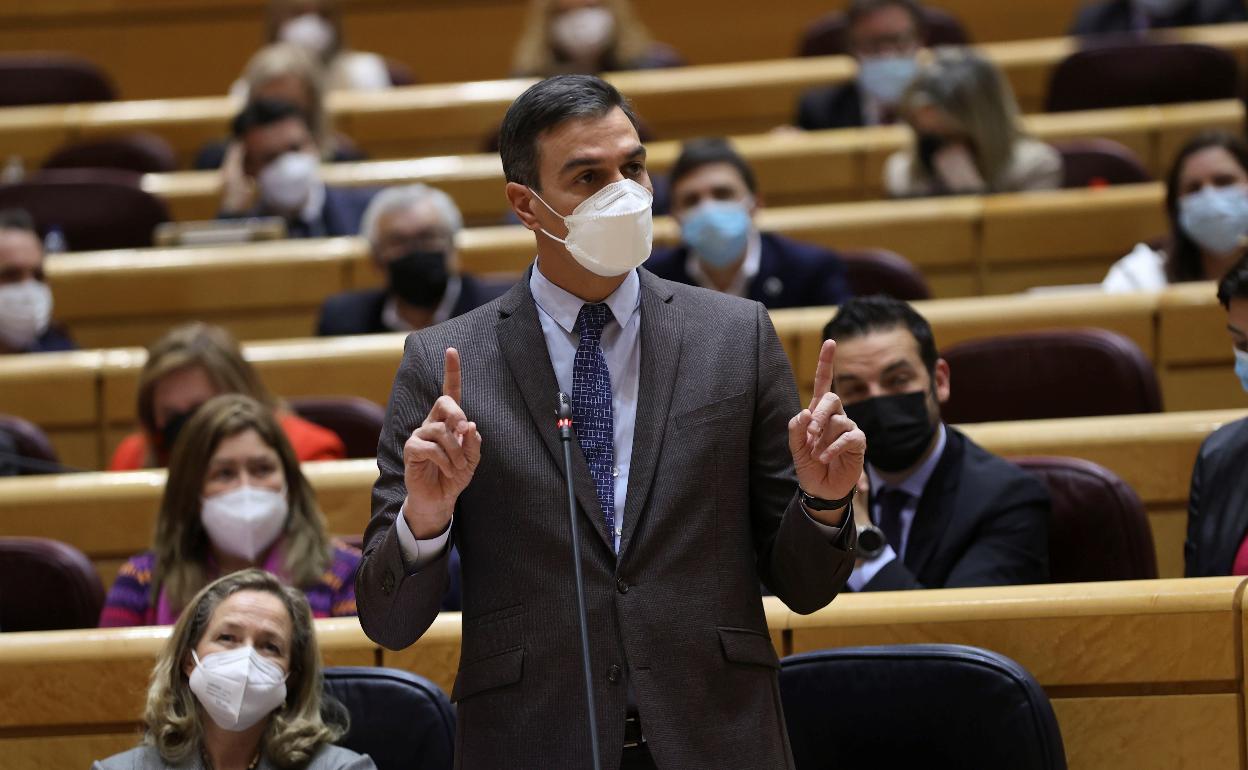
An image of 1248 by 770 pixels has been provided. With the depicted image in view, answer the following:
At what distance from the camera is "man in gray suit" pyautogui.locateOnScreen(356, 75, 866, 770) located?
124 cm

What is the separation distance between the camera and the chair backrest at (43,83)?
A: 191 inches

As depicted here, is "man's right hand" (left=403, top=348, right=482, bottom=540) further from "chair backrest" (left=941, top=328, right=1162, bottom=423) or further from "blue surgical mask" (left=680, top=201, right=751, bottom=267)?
"blue surgical mask" (left=680, top=201, right=751, bottom=267)

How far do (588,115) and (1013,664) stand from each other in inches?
26.5

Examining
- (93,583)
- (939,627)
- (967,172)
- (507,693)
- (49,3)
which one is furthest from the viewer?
(49,3)

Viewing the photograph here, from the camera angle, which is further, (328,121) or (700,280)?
(328,121)

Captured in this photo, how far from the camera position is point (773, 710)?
1.29m

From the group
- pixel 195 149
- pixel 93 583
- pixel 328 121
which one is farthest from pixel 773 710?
pixel 195 149

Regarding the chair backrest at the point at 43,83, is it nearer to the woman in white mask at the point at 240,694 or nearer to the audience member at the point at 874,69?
the audience member at the point at 874,69

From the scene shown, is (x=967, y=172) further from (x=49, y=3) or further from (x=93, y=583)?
(x=49, y=3)

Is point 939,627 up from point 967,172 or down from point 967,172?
down

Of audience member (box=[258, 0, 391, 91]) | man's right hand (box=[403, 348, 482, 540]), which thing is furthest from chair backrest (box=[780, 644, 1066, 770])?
audience member (box=[258, 0, 391, 91])

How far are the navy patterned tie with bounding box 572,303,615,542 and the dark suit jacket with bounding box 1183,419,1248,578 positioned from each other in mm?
982

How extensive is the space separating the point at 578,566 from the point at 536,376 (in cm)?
17

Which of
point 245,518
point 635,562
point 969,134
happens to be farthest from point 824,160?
point 635,562
